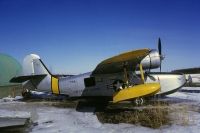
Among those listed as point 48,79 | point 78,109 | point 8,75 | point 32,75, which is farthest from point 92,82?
point 8,75

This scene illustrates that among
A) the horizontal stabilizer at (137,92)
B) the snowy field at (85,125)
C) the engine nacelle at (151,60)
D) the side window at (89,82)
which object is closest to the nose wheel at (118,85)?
the side window at (89,82)

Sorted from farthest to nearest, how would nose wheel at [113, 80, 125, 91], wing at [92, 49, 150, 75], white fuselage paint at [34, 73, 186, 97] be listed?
1. white fuselage paint at [34, 73, 186, 97]
2. nose wheel at [113, 80, 125, 91]
3. wing at [92, 49, 150, 75]

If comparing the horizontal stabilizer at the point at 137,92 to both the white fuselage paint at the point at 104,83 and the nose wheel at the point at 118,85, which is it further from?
the white fuselage paint at the point at 104,83

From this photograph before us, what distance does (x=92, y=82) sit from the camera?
14.4 metres

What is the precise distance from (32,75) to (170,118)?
9.53 m

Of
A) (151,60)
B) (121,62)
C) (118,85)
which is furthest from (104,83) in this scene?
(151,60)

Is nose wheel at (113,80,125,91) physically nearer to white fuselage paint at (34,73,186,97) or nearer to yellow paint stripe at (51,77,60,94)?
white fuselage paint at (34,73,186,97)

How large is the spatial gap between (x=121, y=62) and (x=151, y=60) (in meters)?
2.14

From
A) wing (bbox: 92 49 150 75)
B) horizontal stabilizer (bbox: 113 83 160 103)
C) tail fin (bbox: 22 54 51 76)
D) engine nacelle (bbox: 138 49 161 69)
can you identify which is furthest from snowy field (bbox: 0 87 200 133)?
tail fin (bbox: 22 54 51 76)

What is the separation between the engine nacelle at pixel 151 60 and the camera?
1338 centimetres

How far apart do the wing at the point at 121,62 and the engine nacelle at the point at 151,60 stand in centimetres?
56

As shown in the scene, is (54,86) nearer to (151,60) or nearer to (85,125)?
(151,60)

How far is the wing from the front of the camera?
1084cm

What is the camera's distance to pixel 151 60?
13.4 metres
